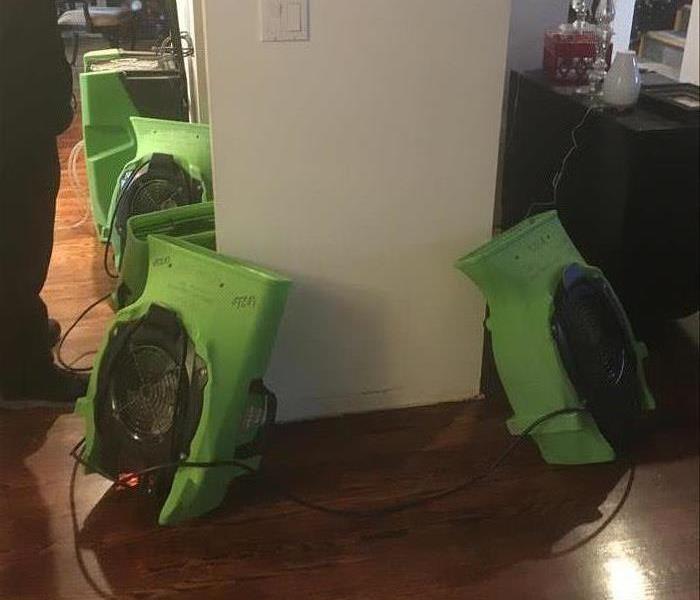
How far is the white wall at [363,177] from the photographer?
1497 millimetres

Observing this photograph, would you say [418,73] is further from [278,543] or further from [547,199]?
[278,543]

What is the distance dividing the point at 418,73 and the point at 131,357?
755 mm

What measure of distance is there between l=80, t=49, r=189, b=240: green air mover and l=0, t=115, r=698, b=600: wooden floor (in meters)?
1.07

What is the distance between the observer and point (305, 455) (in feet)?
5.60

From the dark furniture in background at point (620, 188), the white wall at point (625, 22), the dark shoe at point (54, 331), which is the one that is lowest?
the dark shoe at point (54, 331)

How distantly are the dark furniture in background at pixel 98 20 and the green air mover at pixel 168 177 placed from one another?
1.00 m

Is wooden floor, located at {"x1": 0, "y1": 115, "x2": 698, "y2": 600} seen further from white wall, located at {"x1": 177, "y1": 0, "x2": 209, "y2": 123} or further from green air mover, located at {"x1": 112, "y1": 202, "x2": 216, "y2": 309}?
white wall, located at {"x1": 177, "y1": 0, "x2": 209, "y2": 123}

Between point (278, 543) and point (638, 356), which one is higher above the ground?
point (638, 356)

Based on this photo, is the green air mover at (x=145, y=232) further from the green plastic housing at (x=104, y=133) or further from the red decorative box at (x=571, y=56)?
the red decorative box at (x=571, y=56)

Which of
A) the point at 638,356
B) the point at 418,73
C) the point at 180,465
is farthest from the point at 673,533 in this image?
the point at 418,73

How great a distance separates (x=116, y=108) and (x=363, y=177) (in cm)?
131

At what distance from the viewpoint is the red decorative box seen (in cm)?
212

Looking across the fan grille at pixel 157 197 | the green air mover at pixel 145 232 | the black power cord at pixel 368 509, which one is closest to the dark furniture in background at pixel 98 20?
the fan grille at pixel 157 197

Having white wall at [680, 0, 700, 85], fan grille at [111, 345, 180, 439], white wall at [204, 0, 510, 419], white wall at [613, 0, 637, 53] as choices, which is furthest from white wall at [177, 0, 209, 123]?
white wall at [680, 0, 700, 85]
